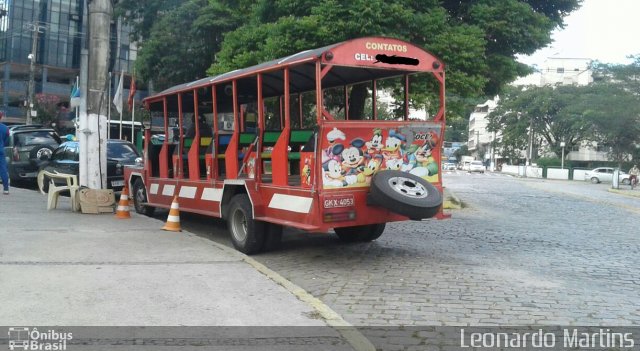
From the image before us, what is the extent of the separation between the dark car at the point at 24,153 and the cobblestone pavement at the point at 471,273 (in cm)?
760

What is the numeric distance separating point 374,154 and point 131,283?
3.32m

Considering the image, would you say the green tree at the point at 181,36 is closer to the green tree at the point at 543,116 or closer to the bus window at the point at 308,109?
the bus window at the point at 308,109

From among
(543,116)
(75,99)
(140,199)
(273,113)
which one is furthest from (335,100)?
(543,116)

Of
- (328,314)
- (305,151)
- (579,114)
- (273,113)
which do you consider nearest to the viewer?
(328,314)

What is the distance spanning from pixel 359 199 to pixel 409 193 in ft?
2.06

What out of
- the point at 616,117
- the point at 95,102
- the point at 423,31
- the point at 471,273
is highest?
the point at 616,117

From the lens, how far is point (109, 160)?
14.3 m

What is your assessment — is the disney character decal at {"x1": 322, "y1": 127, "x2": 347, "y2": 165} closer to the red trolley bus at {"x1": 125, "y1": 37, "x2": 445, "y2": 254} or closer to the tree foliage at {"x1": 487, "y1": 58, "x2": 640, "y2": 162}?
the red trolley bus at {"x1": 125, "y1": 37, "x2": 445, "y2": 254}

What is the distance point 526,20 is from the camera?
46.3ft

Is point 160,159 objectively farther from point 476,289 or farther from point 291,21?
point 476,289

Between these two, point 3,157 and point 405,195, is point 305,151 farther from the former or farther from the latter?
point 3,157

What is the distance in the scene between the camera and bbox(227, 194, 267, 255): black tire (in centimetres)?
783

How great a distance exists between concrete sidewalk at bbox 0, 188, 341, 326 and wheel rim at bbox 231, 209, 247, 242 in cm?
34

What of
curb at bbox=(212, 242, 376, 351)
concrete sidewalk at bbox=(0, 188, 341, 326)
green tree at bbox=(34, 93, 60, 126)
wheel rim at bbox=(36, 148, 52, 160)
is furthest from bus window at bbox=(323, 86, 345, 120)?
green tree at bbox=(34, 93, 60, 126)
